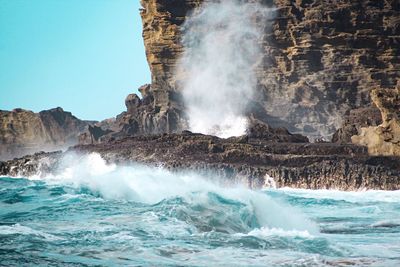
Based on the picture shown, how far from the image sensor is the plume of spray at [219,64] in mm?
64750

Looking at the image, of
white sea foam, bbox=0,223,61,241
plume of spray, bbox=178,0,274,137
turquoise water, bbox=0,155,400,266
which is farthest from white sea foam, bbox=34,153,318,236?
plume of spray, bbox=178,0,274,137

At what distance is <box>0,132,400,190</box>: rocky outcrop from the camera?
108ft

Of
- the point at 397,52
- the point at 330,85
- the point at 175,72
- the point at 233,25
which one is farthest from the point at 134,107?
the point at 397,52

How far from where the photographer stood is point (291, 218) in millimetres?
16672

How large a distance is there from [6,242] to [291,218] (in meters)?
6.42

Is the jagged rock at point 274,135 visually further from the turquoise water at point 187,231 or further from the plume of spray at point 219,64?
the turquoise water at point 187,231

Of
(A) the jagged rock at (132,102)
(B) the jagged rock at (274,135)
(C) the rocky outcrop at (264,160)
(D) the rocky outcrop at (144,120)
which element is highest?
(A) the jagged rock at (132,102)

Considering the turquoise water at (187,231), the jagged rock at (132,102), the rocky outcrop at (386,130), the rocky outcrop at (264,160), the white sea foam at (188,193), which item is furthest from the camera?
the jagged rock at (132,102)

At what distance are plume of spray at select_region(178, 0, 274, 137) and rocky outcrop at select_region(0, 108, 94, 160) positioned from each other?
2414 cm

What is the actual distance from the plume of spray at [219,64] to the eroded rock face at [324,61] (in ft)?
5.82

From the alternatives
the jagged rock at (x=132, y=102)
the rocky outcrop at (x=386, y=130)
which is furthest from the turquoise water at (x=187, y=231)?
the jagged rock at (x=132, y=102)

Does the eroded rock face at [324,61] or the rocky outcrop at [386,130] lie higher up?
the eroded rock face at [324,61]

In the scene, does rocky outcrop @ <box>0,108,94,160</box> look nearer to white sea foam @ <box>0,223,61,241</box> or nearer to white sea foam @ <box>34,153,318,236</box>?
white sea foam @ <box>34,153,318,236</box>

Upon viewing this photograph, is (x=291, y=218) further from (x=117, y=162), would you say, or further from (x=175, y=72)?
(x=175, y=72)
